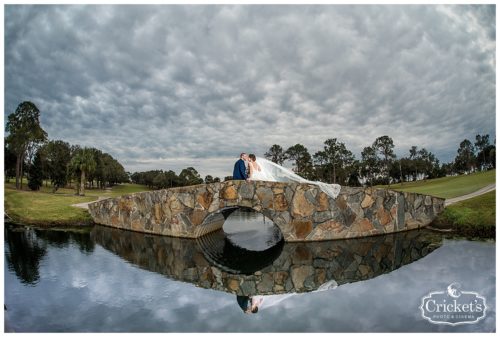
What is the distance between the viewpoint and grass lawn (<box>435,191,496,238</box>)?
21.1 meters

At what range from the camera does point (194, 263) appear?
55.2ft

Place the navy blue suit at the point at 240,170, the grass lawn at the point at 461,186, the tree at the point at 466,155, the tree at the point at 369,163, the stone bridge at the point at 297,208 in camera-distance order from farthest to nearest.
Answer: the tree at the point at 466,155
the tree at the point at 369,163
the grass lawn at the point at 461,186
the navy blue suit at the point at 240,170
the stone bridge at the point at 297,208

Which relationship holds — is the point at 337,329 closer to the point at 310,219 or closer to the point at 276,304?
the point at 276,304

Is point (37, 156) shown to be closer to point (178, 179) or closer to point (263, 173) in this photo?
point (178, 179)

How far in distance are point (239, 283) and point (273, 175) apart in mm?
9268

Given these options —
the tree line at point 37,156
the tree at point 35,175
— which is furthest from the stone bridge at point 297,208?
the tree at point 35,175

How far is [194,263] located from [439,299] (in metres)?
11.1

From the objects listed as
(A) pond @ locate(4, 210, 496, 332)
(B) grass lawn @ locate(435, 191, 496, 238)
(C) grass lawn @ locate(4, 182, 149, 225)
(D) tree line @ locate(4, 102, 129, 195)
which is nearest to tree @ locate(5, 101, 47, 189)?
(D) tree line @ locate(4, 102, 129, 195)

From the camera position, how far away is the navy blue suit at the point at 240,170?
21125 mm

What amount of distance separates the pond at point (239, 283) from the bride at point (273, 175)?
3.44 meters

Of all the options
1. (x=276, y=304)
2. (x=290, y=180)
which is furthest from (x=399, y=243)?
(x=276, y=304)

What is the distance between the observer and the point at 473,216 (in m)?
22.9

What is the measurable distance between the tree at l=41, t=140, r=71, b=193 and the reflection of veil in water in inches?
2178

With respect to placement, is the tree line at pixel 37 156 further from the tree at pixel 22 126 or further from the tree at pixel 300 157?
the tree at pixel 300 157
